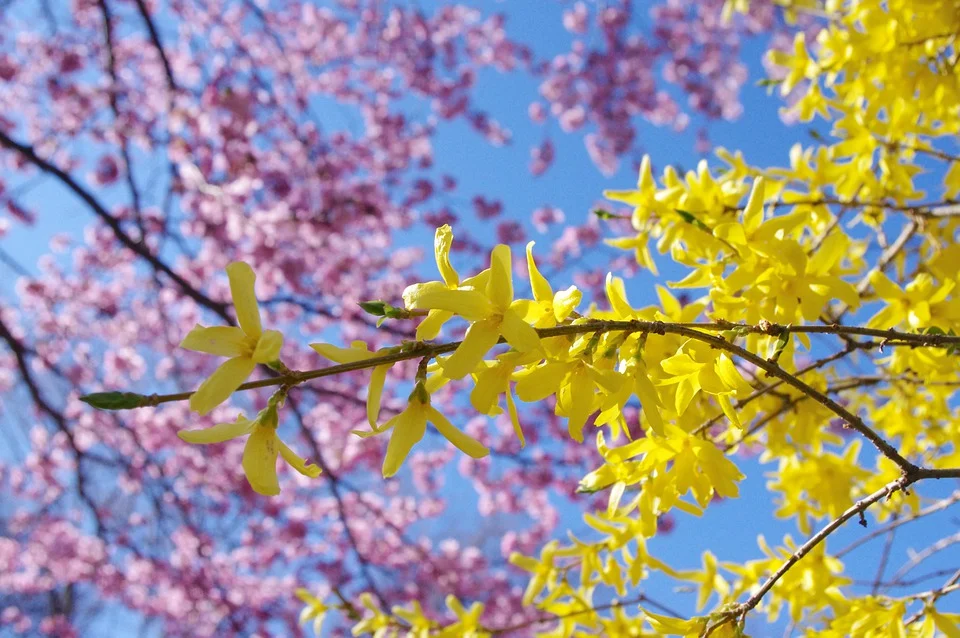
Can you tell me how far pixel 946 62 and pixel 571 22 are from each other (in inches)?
342

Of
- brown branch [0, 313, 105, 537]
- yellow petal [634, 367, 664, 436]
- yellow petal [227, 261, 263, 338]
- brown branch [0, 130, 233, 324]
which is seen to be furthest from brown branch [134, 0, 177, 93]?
yellow petal [634, 367, 664, 436]

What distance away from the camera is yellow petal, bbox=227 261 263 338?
698mm

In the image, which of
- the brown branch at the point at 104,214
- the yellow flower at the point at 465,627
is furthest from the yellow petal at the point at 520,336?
the brown branch at the point at 104,214

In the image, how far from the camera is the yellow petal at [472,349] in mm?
663

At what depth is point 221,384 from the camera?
680mm

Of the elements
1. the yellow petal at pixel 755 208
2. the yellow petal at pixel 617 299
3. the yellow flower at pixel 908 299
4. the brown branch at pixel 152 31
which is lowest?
the yellow petal at pixel 617 299

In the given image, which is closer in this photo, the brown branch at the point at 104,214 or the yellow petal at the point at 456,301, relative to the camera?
the yellow petal at the point at 456,301

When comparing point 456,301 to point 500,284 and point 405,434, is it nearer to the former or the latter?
point 500,284

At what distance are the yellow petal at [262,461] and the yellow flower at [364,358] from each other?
0.11 meters

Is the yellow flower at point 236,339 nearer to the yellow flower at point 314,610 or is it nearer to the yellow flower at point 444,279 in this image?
the yellow flower at point 444,279

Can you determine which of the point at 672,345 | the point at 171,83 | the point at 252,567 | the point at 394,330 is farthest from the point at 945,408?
the point at 252,567

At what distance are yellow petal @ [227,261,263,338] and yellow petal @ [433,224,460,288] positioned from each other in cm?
20

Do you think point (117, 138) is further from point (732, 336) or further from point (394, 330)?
point (732, 336)

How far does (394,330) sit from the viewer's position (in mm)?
3770
